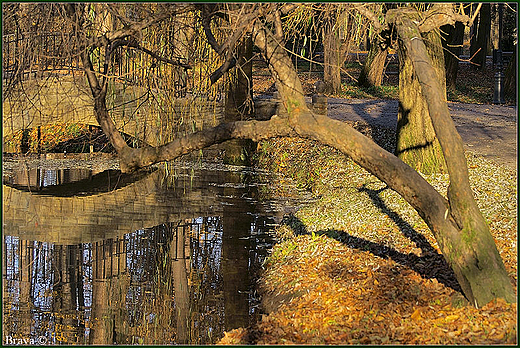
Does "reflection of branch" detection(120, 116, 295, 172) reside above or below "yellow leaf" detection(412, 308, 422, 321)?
above

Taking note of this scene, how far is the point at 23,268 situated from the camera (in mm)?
8594

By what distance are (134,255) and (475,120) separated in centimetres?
1055

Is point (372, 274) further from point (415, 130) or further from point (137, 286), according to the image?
point (415, 130)

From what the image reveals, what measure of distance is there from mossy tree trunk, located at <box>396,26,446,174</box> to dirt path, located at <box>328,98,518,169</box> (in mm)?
1776

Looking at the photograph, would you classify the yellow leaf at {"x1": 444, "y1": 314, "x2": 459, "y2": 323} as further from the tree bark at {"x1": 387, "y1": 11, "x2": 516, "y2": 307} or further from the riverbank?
the tree bark at {"x1": 387, "y1": 11, "x2": 516, "y2": 307}

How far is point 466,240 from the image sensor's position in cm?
586

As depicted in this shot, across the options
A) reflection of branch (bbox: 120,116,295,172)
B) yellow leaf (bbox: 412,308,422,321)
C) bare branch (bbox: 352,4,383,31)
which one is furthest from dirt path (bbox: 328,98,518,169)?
reflection of branch (bbox: 120,116,295,172)

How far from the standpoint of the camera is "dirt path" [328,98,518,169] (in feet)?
42.7

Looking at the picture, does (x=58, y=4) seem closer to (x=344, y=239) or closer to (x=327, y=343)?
(x=327, y=343)

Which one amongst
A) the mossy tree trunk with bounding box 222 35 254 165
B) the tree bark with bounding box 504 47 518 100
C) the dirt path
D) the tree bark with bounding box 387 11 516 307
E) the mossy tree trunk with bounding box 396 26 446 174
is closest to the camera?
the tree bark with bounding box 387 11 516 307

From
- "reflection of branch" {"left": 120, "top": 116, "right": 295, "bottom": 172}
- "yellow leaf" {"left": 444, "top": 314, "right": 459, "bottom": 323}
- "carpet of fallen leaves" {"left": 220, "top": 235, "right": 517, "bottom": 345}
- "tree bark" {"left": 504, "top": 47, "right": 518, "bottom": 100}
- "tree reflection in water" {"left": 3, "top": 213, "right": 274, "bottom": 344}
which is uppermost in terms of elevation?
"tree bark" {"left": 504, "top": 47, "right": 518, "bottom": 100}

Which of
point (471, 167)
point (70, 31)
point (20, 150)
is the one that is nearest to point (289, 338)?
point (70, 31)

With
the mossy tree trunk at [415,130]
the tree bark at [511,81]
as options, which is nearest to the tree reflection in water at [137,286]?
the mossy tree trunk at [415,130]

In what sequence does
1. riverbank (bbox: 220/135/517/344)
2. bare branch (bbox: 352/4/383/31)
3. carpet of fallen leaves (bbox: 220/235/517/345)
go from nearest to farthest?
carpet of fallen leaves (bbox: 220/235/517/345) → riverbank (bbox: 220/135/517/344) → bare branch (bbox: 352/4/383/31)
